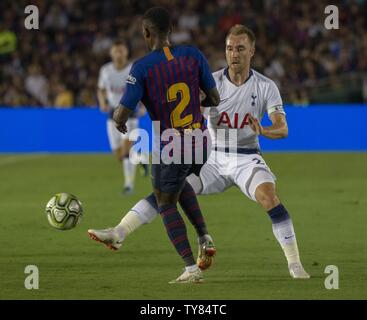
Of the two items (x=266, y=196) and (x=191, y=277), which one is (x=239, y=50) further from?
(x=191, y=277)

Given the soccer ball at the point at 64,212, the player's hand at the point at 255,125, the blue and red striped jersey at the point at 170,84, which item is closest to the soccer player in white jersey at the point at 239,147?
the player's hand at the point at 255,125

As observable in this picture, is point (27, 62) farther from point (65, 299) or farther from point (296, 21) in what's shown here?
point (65, 299)

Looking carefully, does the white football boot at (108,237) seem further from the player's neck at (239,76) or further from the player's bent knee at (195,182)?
the player's neck at (239,76)

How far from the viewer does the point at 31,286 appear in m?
7.93

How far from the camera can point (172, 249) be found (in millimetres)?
10047

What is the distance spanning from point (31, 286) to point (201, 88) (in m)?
2.05

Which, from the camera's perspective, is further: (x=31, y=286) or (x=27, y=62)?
(x=27, y=62)

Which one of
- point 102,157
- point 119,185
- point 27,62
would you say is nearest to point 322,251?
point 119,185

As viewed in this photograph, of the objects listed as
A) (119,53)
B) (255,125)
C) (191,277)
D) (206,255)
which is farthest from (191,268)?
(119,53)

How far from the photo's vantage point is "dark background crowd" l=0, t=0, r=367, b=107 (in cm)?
2422

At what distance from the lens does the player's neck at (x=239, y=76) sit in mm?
9055

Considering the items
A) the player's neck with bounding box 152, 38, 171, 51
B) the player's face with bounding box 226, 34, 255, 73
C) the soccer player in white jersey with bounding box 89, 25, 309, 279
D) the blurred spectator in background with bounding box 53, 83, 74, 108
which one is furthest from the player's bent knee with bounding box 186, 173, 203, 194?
the blurred spectator in background with bounding box 53, 83, 74, 108

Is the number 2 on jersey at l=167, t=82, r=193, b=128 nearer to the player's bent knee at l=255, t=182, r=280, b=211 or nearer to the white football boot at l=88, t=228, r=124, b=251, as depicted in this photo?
the player's bent knee at l=255, t=182, r=280, b=211

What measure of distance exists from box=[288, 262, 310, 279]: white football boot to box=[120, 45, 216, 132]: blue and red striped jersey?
4.62ft
